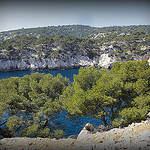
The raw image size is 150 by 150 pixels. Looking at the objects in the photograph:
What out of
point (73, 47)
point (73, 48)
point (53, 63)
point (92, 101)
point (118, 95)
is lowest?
point (53, 63)

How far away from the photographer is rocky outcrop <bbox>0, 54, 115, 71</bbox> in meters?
87.5

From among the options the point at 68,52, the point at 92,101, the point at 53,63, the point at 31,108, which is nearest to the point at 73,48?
the point at 68,52

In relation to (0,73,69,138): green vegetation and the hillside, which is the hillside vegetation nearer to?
the hillside

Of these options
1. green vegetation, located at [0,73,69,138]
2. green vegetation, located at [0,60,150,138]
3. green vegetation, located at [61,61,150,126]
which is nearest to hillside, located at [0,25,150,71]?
green vegetation, located at [0,73,69,138]

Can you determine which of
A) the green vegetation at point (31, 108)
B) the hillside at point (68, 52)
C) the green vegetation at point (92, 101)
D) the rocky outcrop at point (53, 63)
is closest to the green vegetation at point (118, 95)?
the green vegetation at point (92, 101)

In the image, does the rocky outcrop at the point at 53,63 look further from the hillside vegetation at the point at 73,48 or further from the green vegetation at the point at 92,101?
the green vegetation at the point at 92,101

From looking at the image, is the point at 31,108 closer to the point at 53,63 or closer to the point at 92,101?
the point at 92,101

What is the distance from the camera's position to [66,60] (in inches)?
3949

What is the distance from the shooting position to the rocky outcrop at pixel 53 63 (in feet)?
287

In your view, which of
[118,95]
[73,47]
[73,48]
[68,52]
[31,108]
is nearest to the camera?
[118,95]

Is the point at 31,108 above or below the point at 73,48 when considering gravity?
below

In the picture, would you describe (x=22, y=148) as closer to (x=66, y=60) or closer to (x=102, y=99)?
(x=102, y=99)

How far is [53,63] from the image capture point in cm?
9631

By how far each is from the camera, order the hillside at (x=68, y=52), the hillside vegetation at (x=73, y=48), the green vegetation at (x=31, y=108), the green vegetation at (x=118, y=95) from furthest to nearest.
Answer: the hillside vegetation at (x=73, y=48)
the hillside at (x=68, y=52)
the green vegetation at (x=31, y=108)
the green vegetation at (x=118, y=95)
